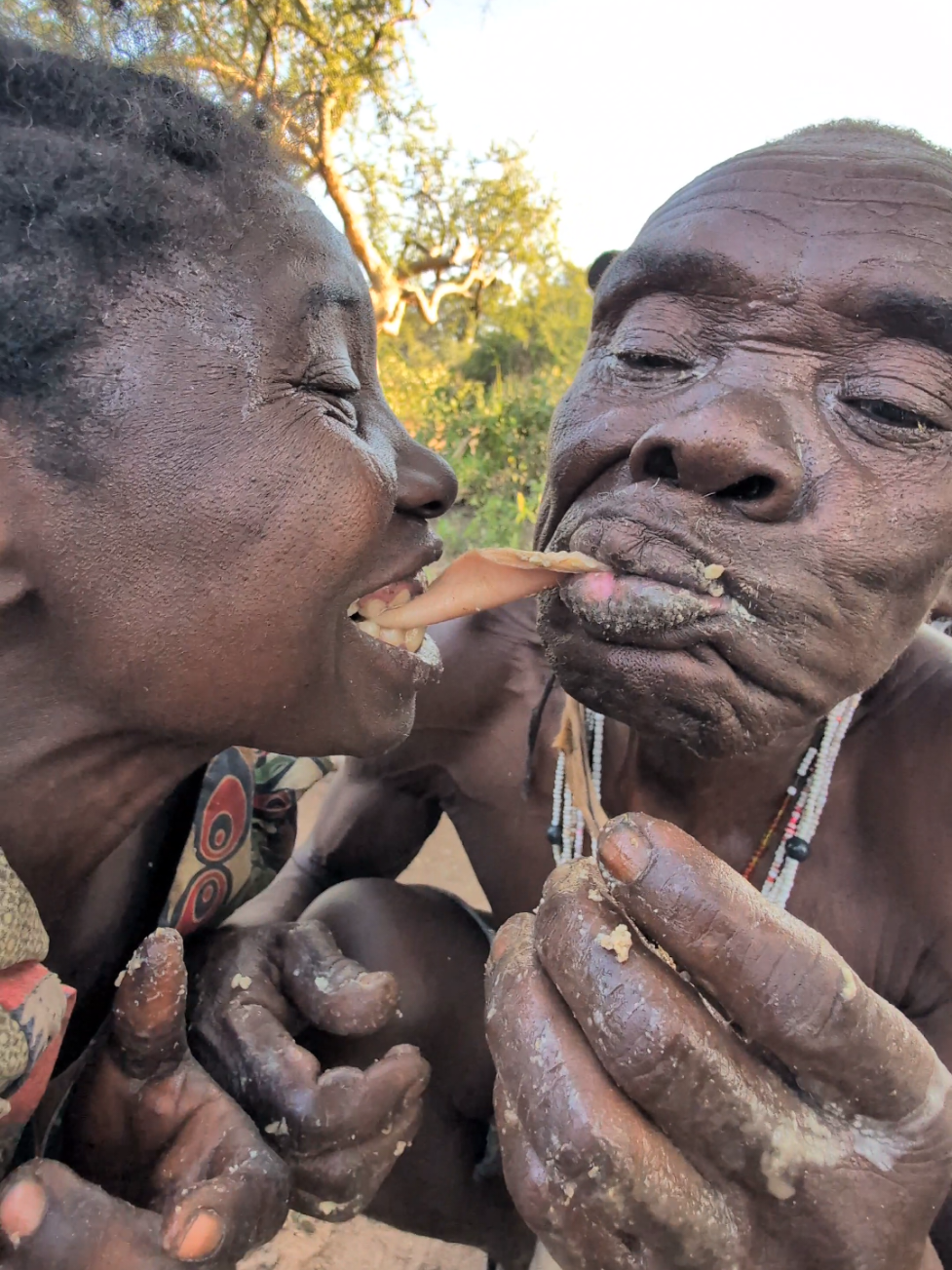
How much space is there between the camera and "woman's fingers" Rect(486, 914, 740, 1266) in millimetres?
776

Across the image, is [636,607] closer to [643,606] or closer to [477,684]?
[643,606]

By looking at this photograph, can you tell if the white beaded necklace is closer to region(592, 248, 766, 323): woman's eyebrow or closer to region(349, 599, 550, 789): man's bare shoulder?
region(349, 599, 550, 789): man's bare shoulder

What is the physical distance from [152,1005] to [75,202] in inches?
36.7

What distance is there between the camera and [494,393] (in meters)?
8.96

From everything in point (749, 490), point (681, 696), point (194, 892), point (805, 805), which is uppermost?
point (749, 490)

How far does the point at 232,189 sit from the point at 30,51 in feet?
0.90

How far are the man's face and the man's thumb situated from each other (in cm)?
61

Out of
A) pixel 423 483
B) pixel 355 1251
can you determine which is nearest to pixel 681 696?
pixel 423 483

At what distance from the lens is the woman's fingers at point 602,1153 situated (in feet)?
2.55

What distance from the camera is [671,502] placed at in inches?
43.8

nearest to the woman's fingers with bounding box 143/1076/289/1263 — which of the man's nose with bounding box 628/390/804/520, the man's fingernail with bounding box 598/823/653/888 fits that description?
the man's fingernail with bounding box 598/823/653/888

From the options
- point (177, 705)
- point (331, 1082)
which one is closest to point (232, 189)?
point (177, 705)

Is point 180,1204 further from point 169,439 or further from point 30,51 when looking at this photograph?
point 30,51

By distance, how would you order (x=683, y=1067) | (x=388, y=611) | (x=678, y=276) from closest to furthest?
(x=683, y=1067), (x=678, y=276), (x=388, y=611)
